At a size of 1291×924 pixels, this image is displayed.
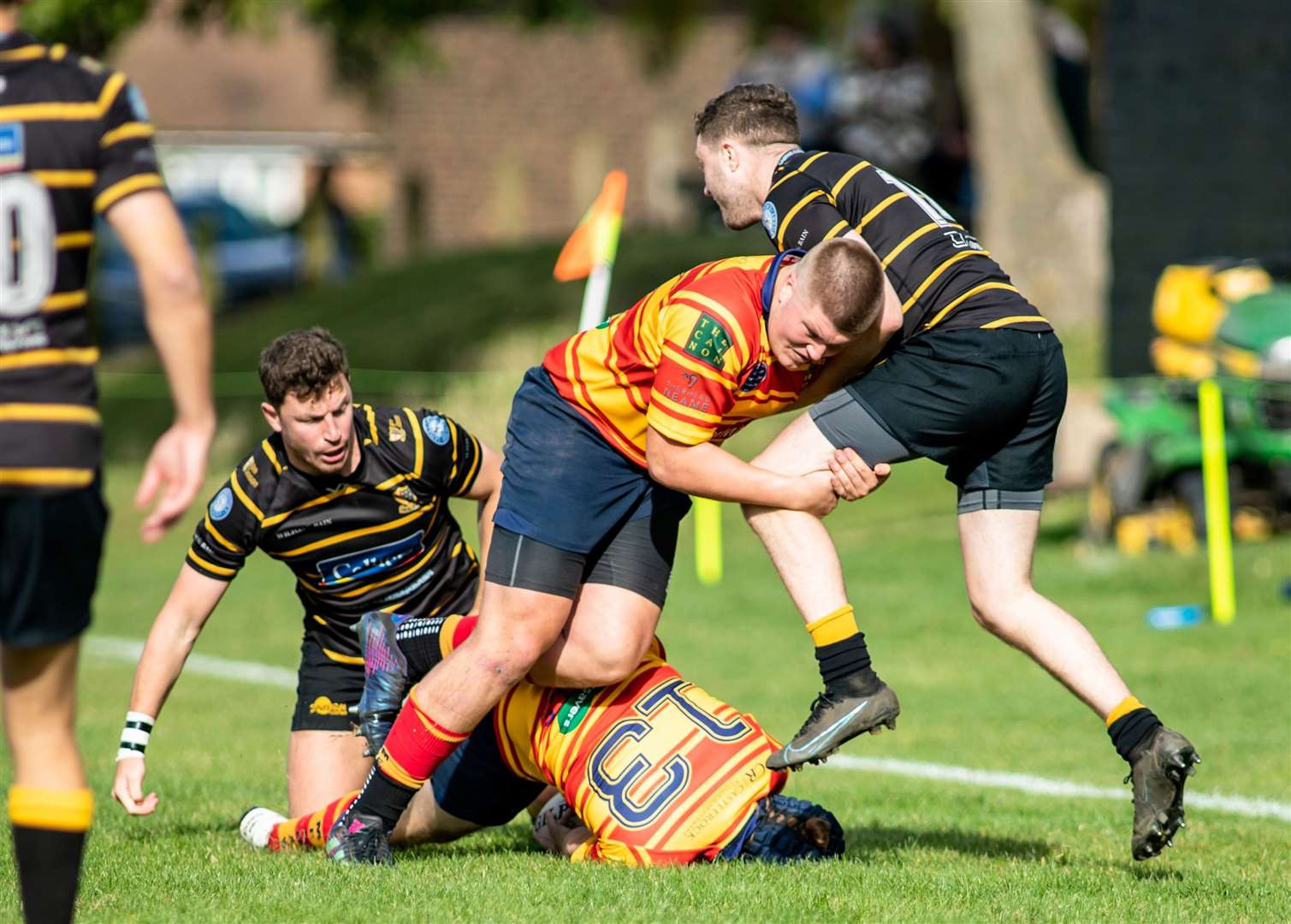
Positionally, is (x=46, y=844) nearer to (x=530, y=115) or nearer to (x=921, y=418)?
(x=921, y=418)

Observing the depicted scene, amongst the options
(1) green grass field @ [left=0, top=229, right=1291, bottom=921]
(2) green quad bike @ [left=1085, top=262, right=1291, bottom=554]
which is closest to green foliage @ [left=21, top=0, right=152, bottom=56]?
(1) green grass field @ [left=0, top=229, right=1291, bottom=921]

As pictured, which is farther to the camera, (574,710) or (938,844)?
(938,844)

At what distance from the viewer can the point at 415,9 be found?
20.0m

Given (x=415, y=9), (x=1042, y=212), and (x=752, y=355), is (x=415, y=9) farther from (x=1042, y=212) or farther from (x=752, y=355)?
(x=752, y=355)

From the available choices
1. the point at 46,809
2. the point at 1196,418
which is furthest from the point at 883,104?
the point at 46,809

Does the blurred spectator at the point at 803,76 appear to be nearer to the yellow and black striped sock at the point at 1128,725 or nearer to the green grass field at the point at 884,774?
the green grass field at the point at 884,774

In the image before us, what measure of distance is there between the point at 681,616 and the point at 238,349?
41.5ft

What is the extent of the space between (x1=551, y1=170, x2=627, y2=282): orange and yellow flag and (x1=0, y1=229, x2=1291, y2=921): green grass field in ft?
8.13

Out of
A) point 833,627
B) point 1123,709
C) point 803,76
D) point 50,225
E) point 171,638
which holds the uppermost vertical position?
point 50,225

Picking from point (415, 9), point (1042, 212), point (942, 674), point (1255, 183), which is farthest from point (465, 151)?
point (942, 674)

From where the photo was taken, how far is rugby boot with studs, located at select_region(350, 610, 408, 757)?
585 cm

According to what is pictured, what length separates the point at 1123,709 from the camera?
526 cm

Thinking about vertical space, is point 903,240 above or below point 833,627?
above

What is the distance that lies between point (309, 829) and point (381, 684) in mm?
490
